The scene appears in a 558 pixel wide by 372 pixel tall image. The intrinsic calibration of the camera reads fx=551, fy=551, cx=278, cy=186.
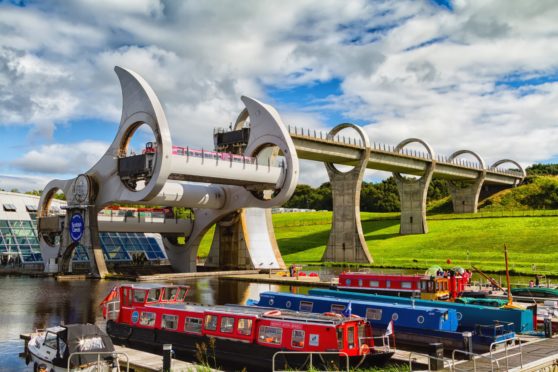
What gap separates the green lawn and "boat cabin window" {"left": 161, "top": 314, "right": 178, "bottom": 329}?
4889 cm

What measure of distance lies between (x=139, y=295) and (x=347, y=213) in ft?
212

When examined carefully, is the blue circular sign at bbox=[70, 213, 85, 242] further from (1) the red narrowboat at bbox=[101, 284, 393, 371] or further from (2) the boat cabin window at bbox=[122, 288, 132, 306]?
(2) the boat cabin window at bbox=[122, 288, 132, 306]

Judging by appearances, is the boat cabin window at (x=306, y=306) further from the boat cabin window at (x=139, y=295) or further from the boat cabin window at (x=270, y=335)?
the boat cabin window at (x=139, y=295)

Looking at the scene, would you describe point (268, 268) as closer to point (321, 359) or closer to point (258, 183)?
point (258, 183)

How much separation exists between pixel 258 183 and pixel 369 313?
128 ft

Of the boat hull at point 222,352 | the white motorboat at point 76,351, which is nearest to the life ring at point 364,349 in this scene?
the boat hull at point 222,352

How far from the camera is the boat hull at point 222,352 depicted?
20969mm

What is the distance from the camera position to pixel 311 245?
344 ft

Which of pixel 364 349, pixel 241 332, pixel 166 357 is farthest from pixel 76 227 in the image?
pixel 364 349

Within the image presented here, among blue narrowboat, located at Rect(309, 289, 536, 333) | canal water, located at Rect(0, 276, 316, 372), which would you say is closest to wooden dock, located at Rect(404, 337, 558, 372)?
blue narrowboat, located at Rect(309, 289, 536, 333)

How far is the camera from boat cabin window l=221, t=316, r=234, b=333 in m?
23.3

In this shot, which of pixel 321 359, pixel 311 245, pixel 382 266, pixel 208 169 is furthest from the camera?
pixel 311 245

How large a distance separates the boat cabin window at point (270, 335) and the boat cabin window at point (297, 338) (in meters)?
0.59

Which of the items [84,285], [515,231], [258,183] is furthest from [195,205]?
[515,231]
